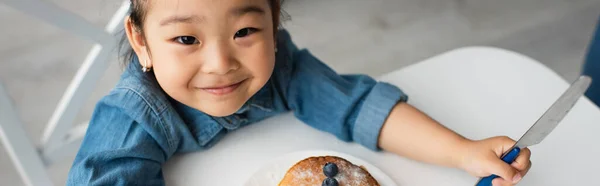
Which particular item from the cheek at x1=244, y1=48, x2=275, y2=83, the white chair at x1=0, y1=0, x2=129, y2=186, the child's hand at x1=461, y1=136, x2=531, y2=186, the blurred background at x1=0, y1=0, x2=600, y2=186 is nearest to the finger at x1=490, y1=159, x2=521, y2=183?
the child's hand at x1=461, y1=136, x2=531, y2=186

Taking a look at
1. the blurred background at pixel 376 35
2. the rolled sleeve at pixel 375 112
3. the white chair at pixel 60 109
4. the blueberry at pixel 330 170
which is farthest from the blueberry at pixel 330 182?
the blurred background at pixel 376 35

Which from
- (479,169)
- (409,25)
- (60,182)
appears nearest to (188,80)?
(479,169)

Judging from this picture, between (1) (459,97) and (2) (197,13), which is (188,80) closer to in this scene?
(2) (197,13)

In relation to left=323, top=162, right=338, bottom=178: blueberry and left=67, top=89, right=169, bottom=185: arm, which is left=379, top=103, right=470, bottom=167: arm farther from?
left=67, top=89, right=169, bottom=185: arm

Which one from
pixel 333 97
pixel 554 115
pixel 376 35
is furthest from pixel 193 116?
pixel 376 35

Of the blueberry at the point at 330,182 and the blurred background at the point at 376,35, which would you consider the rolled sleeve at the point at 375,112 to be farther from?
the blurred background at the point at 376,35

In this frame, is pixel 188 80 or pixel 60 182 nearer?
pixel 188 80

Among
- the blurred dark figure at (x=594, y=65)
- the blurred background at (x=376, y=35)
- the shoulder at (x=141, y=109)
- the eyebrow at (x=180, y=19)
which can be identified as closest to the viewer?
the eyebrow at (x=180, y=19)
